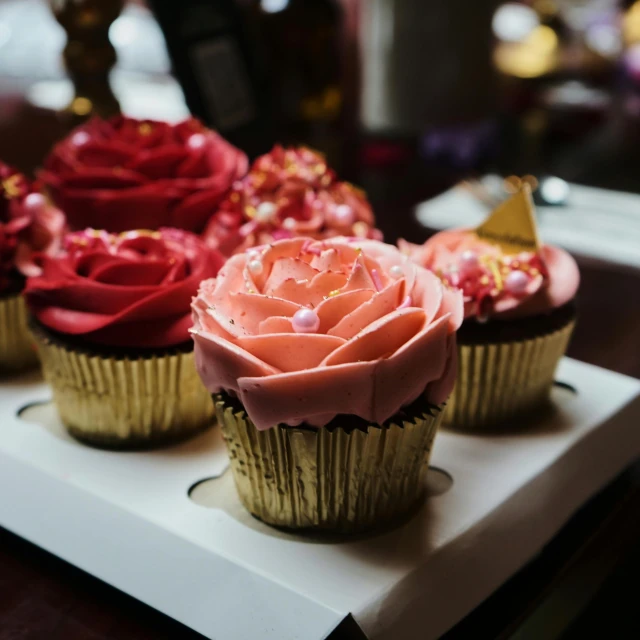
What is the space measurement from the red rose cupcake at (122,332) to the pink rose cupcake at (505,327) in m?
0.24

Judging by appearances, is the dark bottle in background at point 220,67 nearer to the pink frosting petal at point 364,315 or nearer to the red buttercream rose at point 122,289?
the red buttercream rose at point 122,289

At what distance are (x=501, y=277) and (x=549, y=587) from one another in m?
0.30

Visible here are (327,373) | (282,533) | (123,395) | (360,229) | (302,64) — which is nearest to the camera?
(327,373)

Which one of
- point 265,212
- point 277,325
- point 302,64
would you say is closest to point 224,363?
point 277,325

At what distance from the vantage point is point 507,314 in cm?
89

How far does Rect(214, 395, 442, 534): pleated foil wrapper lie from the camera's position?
0.71 m

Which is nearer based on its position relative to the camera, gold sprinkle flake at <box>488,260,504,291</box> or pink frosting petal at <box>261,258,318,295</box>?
pink frosting petal at <box>261,258,318,295</box>

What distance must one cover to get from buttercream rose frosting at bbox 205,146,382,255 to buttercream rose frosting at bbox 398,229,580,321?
0.09 metres

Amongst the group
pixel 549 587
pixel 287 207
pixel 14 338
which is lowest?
pixel 549 587

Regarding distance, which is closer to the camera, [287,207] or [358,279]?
[358,279]

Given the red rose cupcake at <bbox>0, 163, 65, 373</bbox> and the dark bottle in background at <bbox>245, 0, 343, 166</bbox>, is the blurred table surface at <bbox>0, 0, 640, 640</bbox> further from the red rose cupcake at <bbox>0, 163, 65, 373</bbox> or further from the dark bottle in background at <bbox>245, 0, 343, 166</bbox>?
the dark bottle in background at <bbox>245, 0, 343, 166</bbox>

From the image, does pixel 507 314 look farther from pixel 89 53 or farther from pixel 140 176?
pixel 89 53

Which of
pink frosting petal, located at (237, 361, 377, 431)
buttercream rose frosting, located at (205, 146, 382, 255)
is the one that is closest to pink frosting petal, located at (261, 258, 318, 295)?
pink frosting petal, located at (237, 361, 377, 431)

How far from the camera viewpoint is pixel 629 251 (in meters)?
1.46
